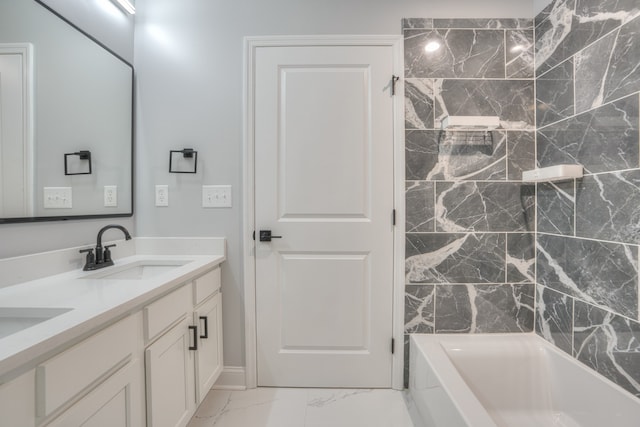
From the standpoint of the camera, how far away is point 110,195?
5.19 feet

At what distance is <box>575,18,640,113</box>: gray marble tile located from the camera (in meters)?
1.16

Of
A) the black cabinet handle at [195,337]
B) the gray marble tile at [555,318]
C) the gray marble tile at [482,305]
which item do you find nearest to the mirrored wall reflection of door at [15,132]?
the black cabinet handle at [195,337]

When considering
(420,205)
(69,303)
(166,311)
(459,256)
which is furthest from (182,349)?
(459,256)

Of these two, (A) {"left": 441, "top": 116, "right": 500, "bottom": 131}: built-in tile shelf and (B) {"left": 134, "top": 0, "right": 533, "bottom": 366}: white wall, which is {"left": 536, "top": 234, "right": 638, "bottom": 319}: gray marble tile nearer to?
(A) {"left": 441, "top": 116, "right": 500, "bottom": 131}: built-in tile shelf

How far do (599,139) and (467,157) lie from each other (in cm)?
56

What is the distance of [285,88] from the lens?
172 cm

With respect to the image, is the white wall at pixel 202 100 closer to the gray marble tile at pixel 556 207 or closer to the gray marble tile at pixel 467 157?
the gray marble tile at pixel 467 157

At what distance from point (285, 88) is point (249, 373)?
5.78 feet

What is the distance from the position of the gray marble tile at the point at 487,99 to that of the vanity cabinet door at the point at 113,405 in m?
1.88

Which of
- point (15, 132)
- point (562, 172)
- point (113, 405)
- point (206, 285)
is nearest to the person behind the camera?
point (113, 405)

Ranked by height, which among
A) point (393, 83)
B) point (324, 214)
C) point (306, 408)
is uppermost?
point (393, 83)

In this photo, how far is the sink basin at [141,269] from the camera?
4.72 feet

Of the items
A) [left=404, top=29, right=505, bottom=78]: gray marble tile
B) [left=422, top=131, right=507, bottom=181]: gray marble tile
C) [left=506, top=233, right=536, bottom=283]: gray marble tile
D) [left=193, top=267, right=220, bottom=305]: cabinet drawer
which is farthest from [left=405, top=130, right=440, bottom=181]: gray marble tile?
[left=193, top=267, right=220, bottom=305]: cabinet drawer

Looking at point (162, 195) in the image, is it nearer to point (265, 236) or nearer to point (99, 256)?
point (99, 256)
